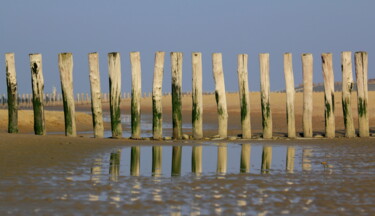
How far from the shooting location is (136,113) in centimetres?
1542

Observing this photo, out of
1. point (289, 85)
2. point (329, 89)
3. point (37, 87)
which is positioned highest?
point (37, 87)

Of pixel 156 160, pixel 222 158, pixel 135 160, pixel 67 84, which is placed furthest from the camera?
pixel 67 84

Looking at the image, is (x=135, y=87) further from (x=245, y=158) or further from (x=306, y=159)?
(x=306, y=159)

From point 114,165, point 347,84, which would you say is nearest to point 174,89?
point 347,84

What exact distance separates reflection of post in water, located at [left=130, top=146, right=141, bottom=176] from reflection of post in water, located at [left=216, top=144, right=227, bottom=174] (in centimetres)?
110

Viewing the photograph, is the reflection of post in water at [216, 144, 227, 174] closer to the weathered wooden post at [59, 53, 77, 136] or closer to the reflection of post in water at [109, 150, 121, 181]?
the reflection of post in water at [109, 150, 121, 181]

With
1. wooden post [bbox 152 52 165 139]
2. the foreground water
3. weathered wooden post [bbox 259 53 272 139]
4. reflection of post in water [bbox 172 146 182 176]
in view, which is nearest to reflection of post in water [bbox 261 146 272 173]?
the foreground water

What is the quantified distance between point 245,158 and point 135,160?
1777 millimetres

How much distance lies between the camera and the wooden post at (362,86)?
1595 centimetres

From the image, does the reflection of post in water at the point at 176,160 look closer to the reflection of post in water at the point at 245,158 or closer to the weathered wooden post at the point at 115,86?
the reflection of post in water at the point at 245,158

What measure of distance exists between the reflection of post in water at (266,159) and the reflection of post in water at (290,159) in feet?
0.88

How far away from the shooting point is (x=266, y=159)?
37.9ft

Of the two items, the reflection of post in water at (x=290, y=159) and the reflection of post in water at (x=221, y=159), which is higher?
the reflection of post in water at (x=221, y=159)

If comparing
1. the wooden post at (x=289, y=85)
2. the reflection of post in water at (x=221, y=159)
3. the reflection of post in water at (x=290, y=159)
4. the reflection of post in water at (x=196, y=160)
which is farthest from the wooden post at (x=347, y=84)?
the reflection of post in water at (x=196, y=160)
